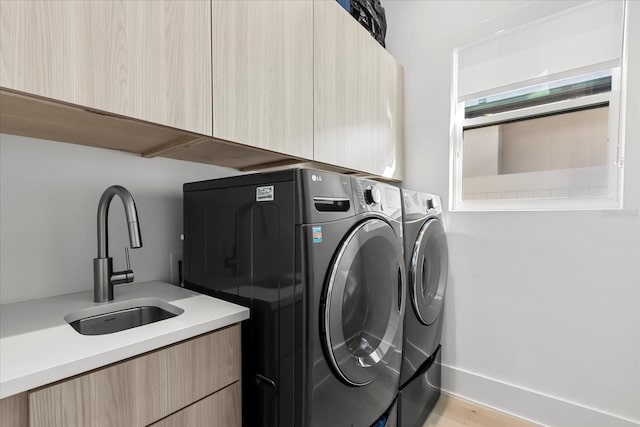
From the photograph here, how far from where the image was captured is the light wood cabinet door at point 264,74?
42.1 inches

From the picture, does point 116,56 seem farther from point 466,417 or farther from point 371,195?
point 466,417

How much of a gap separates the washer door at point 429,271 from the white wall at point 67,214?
49.1 inches

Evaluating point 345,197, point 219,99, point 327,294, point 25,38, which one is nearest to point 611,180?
point 345,197

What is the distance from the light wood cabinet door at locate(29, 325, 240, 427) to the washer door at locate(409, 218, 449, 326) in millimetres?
925

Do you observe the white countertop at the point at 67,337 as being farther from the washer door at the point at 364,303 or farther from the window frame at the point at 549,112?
the window frame at the point at 549,112

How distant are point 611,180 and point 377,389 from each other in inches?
65.2

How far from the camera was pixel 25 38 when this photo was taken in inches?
26.9

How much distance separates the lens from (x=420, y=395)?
165cm

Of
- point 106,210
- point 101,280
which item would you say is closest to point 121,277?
point 101,280

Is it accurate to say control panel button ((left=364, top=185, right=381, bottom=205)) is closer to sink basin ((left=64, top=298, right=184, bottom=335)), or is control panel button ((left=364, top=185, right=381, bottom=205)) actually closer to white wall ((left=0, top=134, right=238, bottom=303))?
sink basin ((left=64, top=298, right=184, bottom=335))

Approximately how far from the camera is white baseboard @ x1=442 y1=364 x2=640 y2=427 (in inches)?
62.7

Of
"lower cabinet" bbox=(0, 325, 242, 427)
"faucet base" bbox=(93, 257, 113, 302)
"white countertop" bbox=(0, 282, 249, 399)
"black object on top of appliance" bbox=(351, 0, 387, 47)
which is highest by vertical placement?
"black object on top of appliance" bbox=(351, 0, 387, 47)

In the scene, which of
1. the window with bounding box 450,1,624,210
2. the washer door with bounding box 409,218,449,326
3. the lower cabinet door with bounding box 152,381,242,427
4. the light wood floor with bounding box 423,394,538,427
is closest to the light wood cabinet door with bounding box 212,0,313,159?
the washer door with bounding box 409,218,449,326

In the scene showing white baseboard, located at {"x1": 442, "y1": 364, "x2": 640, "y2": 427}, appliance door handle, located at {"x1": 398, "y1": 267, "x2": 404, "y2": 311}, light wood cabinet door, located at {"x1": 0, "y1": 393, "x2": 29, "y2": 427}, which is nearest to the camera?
light wood cabinet door, located at {"x1": 0, "y1": 393, "x2": 29, "y2": 427}
